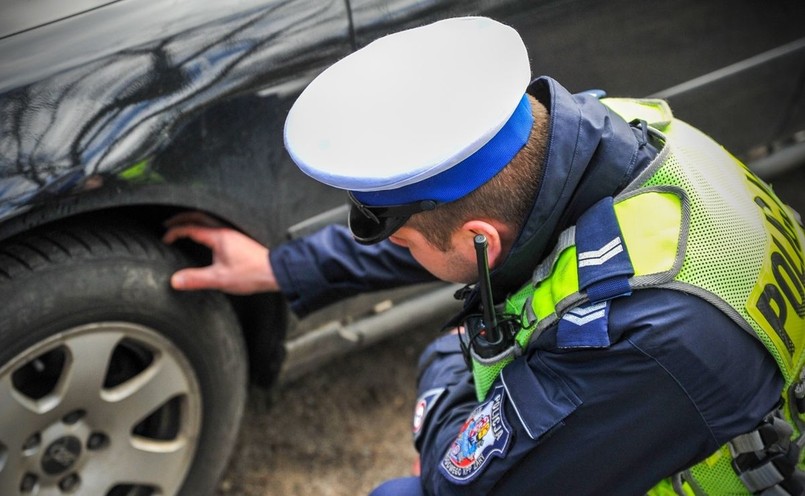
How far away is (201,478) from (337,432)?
0.53 m

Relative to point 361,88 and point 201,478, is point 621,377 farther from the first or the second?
point 201,478

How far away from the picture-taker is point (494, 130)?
1.43 meters

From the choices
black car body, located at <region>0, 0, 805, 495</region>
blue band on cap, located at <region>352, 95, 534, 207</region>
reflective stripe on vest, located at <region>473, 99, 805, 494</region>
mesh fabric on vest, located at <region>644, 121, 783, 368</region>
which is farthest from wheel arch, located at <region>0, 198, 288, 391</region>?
mesh fabric on vest, located at <region>644, 121, 783, 368</region>

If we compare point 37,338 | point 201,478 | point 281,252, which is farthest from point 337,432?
point 37,338

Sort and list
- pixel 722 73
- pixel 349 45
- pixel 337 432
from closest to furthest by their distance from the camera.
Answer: pixel 349 45 < pixel 722 73 < pixel 337 432

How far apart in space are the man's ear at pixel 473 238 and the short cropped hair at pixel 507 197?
0.01m

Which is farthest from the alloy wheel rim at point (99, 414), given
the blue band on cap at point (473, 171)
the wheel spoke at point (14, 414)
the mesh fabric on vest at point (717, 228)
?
the mesh fabric on vest at point (717, 228)

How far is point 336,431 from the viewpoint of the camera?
8.88 feet

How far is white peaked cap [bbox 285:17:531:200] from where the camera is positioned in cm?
144

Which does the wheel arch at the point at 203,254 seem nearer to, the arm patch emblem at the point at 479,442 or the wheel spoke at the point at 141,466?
the wheel spoke at the point at 141,466

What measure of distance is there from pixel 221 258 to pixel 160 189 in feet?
0.79

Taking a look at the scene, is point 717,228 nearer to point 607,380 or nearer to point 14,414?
point 607,380

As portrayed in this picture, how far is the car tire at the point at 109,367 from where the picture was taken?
1.81 meters

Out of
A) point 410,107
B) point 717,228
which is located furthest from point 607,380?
point 410,107
